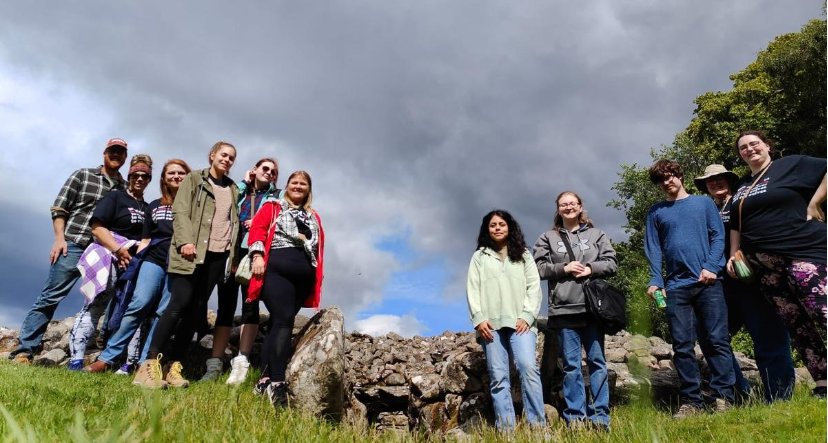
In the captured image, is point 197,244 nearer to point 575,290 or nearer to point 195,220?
point 195,220

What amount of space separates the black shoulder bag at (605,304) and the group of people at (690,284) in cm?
8

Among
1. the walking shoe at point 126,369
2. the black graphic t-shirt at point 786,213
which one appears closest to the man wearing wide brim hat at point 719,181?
the black graphic t-shirt at point 786,213

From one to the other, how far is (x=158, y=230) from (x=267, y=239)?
5.27 ft

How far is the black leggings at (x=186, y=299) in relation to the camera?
5195mm

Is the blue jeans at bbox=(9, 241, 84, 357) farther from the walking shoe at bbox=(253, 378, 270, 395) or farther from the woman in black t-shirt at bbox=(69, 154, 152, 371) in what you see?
the walking shoe at bbox=(253, 378, 270, 395)

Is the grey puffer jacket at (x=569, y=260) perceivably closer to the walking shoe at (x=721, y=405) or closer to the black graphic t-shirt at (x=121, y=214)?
the walking shoe at (x=721, y=405)

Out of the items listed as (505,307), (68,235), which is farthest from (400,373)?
(68,235)

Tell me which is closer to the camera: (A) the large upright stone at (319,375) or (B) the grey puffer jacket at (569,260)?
(A) the large upright stone at (319,375)

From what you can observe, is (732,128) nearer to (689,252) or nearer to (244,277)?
(689,252)

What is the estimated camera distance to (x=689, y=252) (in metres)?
5.61

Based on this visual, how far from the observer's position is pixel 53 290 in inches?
253

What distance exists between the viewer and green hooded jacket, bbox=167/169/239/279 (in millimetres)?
5555

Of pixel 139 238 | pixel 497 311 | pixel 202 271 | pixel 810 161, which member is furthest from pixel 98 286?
pixel 810 161

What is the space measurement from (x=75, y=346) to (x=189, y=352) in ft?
5.41
